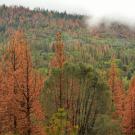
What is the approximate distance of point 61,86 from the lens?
46906 millimetres

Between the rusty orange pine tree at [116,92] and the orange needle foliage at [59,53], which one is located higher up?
the orange needle foliage at [59,53]

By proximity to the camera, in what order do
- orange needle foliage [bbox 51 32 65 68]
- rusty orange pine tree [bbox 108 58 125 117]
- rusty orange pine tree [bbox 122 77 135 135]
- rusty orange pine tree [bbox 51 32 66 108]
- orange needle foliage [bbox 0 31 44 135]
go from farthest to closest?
rusty orange pine tree [bbox 108 58 125 117] → rusty orange pine tree [bbox 122 77 135 135] → orange needle foliage [bbox 51 32 65 68] → rusty orange pine tree [bbox 51 32 66 108] → orange needle foliage [bbox 0 31 44 135]

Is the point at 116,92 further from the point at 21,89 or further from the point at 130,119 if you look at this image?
the point at 21,89

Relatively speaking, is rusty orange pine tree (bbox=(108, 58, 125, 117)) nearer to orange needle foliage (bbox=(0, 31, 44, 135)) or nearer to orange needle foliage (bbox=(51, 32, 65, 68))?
orange needle foliage (bbox=(51, 32, 65, 68))

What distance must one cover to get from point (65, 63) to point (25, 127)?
10.3m

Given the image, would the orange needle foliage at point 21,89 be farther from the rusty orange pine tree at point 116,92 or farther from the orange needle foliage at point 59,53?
the rusty orange pine tree at point 116,92

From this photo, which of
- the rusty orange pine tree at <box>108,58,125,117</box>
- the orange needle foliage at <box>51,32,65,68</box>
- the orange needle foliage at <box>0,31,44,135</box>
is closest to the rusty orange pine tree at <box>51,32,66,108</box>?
the orange needle foliage at <box>51,32,65,68</box>

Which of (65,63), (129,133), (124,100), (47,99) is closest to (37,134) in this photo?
(47,99)

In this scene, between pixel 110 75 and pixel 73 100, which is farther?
pixel 110 75

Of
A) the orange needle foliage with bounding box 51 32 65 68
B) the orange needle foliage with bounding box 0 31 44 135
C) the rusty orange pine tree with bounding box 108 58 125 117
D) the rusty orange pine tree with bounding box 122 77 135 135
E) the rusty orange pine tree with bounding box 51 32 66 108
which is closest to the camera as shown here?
the orange needle foliage with bounding box 0 31 44 135

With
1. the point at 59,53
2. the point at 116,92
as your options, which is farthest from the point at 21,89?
the point at 116,92

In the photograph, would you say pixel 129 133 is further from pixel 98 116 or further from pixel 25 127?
pixel 25 127

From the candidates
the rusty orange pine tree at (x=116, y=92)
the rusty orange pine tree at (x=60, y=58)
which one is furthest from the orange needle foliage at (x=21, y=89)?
the rusty orange pine tree at (x=116, y=92)

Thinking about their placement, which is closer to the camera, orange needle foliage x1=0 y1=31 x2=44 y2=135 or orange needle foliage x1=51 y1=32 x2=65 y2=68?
orange needle foliage x1=0 y1=31 x2=44 y2=135
